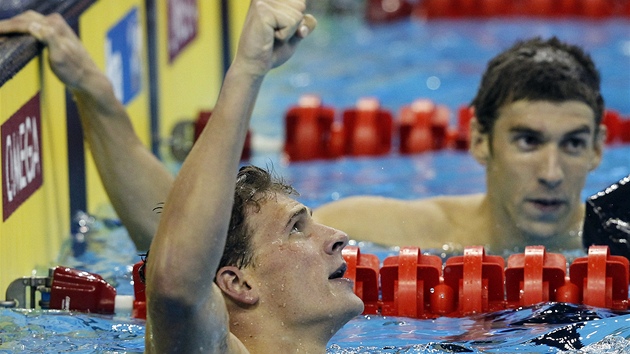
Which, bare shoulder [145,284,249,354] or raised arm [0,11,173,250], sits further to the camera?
raised arm [0,11,173,250]

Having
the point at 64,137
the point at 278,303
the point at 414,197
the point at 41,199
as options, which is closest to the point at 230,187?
the point at 278,303

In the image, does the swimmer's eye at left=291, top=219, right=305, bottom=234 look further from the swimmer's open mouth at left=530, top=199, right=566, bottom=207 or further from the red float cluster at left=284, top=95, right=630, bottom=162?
the red float cluster at left=284, top=95, right=630, bottom=162

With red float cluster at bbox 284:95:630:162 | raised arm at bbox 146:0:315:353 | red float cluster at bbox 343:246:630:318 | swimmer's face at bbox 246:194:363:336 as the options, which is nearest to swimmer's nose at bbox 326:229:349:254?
swimmer's face at bbox 246:194:363:336

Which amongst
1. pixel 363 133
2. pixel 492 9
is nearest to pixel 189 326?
pixel 363 133

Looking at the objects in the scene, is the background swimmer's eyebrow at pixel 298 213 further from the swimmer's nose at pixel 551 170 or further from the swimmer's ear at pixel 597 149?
the swimmer's ear at pixel 597 149

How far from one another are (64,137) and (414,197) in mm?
1583

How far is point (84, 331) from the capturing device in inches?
94.0

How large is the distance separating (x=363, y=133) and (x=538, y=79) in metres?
1.76

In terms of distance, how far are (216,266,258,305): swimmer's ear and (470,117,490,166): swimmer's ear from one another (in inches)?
57.9

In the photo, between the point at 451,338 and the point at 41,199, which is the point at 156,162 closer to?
the point at 41,199

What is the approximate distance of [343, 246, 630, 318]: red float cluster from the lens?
8.27 ft

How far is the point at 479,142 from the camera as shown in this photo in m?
3.21

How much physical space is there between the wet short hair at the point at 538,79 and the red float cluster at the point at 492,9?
16.2ft

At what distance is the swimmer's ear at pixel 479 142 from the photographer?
3189 mm
